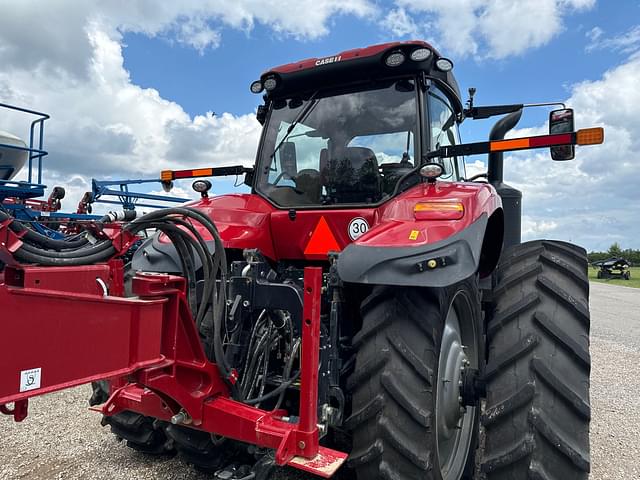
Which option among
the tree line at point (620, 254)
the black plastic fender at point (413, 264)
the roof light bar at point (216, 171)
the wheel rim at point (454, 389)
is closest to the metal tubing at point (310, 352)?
the black plastic fender at point (413, 264)

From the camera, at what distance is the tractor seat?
295 centimetres

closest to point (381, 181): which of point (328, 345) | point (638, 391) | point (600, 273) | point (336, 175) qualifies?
point (336, 175)

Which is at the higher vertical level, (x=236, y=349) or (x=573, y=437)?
(x=236, y=349)

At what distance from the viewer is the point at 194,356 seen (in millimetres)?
2217

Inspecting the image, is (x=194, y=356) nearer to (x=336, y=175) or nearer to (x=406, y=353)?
(x=406, y=353)

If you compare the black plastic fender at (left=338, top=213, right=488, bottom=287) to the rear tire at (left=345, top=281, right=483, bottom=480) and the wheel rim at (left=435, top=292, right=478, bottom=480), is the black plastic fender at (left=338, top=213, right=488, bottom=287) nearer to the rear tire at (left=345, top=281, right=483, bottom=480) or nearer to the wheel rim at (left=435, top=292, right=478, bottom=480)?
the rear tire at (left=345, top=281, right=483, bottom=480)

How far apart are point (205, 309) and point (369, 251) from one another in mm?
852

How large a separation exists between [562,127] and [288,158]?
1701mm

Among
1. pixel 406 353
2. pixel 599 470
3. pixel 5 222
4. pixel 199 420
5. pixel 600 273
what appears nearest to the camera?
pixel 5 222

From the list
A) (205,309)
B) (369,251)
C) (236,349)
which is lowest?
(236,349)

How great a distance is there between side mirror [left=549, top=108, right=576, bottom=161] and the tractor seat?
1.01 m

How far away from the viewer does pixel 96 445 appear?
337 cm

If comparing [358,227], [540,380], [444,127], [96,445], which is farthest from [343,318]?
[96,445]

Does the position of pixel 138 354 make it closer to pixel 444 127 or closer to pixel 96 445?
pixel 96 445
